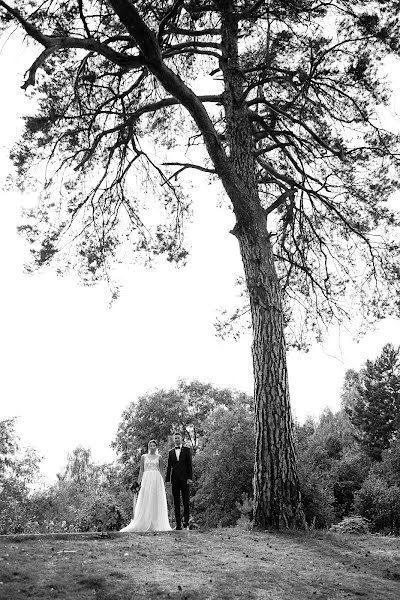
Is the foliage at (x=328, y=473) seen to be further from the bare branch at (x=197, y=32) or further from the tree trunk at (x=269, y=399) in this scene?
the bare branch at (x=197, y=32)

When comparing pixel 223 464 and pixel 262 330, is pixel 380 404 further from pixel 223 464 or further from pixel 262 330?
pixel 262 330

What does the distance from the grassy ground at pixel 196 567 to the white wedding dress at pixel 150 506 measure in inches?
98.7

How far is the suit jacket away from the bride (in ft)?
1.89

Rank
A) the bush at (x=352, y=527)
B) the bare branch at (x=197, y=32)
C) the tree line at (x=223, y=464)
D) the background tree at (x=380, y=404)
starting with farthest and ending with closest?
the background tree at (x=380, y=404), the tree line at (x=223, y=464), the bare branch at (x=197, y=32), the bush at (x=352, y=527)

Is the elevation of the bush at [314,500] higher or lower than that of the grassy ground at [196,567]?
higher

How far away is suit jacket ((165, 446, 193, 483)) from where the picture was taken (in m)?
8.34

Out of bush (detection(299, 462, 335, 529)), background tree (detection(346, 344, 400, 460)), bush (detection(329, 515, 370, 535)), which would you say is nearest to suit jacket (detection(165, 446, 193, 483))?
bush (detection(329, 515, 370, 535))

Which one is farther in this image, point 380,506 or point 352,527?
point 380,506

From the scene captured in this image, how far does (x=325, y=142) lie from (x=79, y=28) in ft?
14.2

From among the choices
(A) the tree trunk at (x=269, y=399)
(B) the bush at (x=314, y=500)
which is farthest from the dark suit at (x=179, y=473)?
(B) the bush at (x=314, y=500)

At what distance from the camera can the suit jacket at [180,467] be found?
8.34 metres

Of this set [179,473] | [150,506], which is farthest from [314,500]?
[179,473]

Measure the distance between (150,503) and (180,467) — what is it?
3.23ft

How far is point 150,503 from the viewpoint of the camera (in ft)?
28.8
